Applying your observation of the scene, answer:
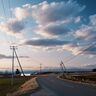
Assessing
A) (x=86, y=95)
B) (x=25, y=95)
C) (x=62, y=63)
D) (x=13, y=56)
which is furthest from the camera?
(x=62, y=63)

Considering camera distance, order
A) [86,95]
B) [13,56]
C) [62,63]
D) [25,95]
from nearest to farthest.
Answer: [86,95], [25,95], [13,56], [62,63]

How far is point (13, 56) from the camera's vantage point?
7619 cm

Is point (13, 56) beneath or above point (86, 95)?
above

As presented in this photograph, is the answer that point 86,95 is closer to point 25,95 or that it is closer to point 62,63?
point 25,95

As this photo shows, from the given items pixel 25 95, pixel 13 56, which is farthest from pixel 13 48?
pixel 25 95

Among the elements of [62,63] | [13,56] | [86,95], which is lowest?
[86,95]

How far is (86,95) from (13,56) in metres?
55.9

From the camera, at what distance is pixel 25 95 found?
24.9 m

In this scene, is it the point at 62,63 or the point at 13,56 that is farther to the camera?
the point at 62,63

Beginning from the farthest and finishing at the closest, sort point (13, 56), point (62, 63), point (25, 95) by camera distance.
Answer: point (62, 63) < point (13, 56) < point (25, 95)

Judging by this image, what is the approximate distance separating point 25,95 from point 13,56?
170ft

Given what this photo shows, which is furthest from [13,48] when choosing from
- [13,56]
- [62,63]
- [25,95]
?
[62,63]

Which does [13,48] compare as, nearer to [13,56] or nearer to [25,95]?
[13,56]

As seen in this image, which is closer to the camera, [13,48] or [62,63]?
[13,48]
